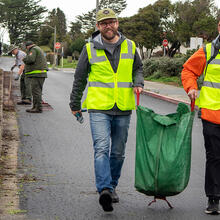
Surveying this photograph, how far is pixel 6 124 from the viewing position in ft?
34.9

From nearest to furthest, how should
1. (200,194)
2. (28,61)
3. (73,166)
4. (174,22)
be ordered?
(200,194), (73,166), (28,61), (174,22)

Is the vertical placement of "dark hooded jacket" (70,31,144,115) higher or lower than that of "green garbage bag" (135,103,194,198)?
higher

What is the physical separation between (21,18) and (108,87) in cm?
11981

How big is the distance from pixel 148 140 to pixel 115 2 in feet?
348

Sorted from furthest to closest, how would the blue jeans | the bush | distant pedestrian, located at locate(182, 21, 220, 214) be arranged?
1. the bush
2. distant pedestrian, located at locate(182, 21, 220, 214)
3. the blue jeans

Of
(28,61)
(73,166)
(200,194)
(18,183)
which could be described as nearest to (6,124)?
(28,61)

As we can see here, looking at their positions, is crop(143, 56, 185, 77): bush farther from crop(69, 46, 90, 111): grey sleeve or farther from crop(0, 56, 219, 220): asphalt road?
crop(69, 46, 90, 111): grey sleeve

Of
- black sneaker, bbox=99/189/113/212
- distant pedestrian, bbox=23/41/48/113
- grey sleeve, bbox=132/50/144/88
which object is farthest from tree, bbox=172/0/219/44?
black sneaker, bbox=99/189/113/212

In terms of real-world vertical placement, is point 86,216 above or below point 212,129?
below

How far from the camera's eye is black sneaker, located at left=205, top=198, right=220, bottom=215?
16.4ft

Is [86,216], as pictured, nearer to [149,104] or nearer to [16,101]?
[16,101]

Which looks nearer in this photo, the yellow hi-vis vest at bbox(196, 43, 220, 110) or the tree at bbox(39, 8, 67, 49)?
the yellow hi-vis vest at bbox(196, 43, 220, 110)

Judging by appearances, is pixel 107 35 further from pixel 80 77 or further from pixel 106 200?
pixel 106 200

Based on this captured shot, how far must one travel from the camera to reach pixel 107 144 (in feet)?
16.5
